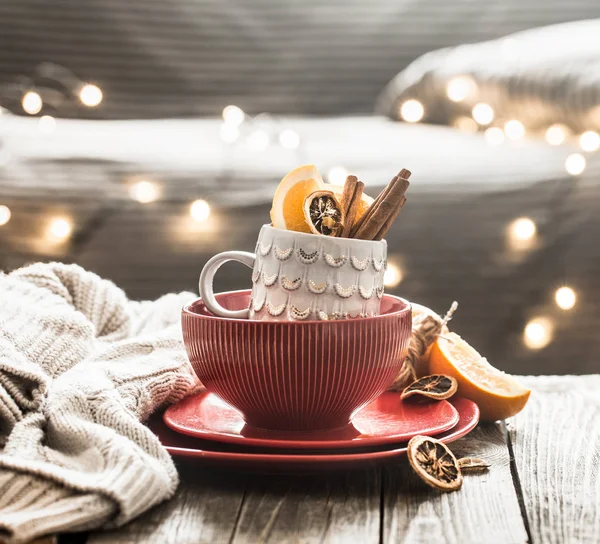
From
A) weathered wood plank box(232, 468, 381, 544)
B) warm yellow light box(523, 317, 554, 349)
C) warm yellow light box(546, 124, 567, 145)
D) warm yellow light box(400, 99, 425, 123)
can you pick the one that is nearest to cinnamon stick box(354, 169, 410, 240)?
weathered wood plank box(232, 468, 381, 544)

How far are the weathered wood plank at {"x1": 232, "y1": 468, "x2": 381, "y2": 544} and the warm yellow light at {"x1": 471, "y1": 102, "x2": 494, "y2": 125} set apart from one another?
3.77ft

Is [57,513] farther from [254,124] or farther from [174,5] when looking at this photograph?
[174,5]

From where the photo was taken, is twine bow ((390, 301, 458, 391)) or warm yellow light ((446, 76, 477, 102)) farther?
warm yellow light ((446, 76, 477, 102))

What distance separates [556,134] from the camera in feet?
5.09

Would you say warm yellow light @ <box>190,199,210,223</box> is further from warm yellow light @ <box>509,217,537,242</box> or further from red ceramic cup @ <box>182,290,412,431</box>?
red ceramic cup @ <box>182,290,412,431</box>

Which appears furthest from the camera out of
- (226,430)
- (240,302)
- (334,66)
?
(334,66)

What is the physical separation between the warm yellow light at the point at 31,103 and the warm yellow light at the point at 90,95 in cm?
10

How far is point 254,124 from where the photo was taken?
1836 mm

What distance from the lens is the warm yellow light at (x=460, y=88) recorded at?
167cm

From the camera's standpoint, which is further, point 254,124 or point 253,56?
point 253,56

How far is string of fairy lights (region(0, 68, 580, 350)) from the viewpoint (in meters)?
1.45

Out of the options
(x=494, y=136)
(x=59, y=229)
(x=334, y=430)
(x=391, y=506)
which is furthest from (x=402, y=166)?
(x=391, y=506)

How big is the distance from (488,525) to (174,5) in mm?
1703

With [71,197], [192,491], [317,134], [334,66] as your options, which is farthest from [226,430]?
[334,66]
